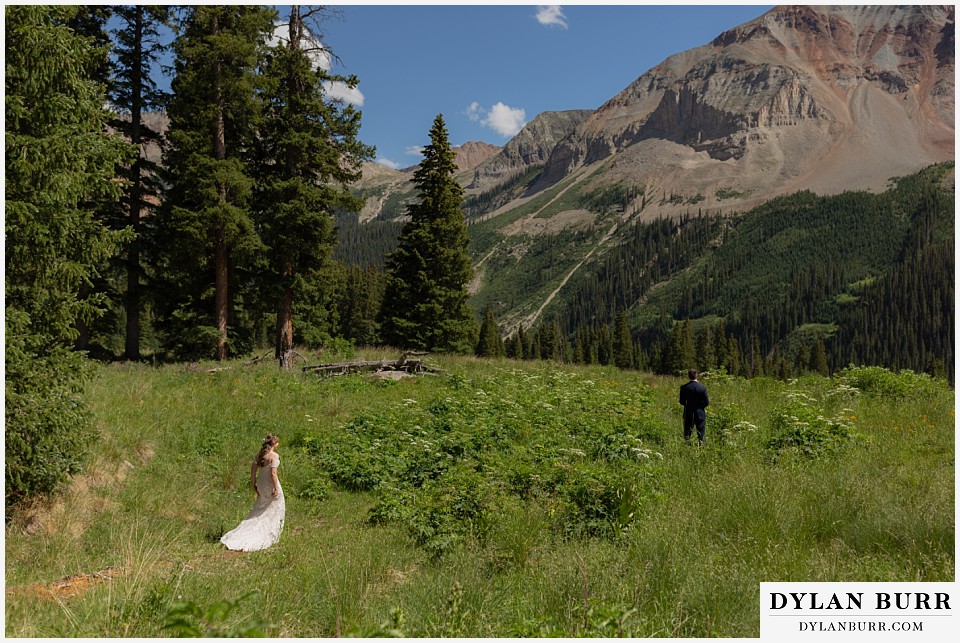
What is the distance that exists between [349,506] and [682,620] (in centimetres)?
567

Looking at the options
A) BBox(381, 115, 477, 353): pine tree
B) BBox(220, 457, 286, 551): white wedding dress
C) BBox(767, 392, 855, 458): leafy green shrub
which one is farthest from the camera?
BBox(381, 115, 477, 353): pine tree

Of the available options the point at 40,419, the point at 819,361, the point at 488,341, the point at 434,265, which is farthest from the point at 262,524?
the point at 819,361

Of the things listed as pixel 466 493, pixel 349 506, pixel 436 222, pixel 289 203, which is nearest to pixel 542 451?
pixel 466 493

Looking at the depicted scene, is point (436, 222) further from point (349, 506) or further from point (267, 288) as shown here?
point (349, 506)

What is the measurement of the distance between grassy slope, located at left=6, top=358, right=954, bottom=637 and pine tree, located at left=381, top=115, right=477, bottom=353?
20.8m

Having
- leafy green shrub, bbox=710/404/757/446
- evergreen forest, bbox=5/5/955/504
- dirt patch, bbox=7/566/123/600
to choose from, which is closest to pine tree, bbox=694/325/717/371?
evergreen forest, bbox=5/5/955/504

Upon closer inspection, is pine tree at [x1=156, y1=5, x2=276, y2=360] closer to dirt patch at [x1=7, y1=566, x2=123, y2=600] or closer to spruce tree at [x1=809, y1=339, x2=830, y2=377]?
dirt patch at [x1=7, y1=566, x2=123, y2=600]

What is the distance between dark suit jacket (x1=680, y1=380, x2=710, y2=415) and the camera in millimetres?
10453

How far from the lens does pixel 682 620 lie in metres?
4.62

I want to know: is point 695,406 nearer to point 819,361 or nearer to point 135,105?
point 135,105

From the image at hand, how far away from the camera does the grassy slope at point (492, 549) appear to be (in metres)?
4.54

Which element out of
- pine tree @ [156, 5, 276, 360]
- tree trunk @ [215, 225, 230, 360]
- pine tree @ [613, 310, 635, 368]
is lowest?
pine tree @ [613, 310, 635, 368]

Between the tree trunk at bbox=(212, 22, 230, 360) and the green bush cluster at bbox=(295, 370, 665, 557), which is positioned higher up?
the tree trunk at bbox=(212, 22, 230, 360)

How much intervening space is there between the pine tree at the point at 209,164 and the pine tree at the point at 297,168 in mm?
764
